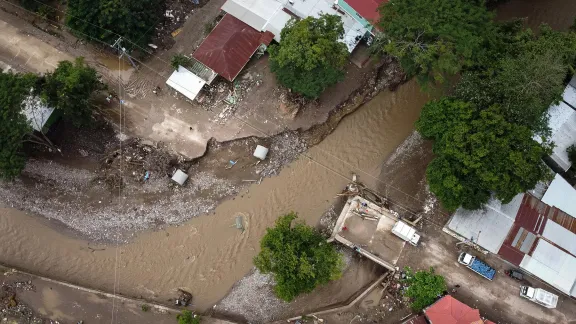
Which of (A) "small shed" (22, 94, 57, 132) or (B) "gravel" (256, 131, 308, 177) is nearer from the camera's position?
(A) "small shed" (22, 94, 57, 132)

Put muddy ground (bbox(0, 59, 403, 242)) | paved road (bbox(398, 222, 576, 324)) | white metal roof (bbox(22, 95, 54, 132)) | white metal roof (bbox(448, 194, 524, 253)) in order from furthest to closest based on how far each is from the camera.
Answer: muddy ground (bbox(0, 59, 403, 242))
paved road (bbox(398, 222, 576, 324))
white metal roof (bbox(448, 194, 524, 253))
white metal roof (bbox(22, 95, 54, 132))

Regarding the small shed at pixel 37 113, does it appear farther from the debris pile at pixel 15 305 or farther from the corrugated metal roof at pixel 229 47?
the debris pile at pixel 15 305

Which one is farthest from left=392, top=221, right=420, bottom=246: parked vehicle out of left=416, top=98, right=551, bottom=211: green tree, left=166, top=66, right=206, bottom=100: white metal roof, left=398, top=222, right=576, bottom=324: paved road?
left=166, top=66, right=206, bottom=100: white metal roof

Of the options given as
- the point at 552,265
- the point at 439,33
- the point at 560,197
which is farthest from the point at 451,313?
the point at 439,33

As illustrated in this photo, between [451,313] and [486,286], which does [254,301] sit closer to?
[451,313]

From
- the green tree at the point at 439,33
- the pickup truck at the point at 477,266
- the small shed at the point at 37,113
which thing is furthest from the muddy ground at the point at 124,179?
the pickup truck at the point at 477,266

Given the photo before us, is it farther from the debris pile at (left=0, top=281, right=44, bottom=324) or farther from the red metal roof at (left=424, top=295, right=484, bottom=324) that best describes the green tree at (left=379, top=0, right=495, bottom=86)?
the debris pile at (left=0, top=281, right=44, bottom=324)
